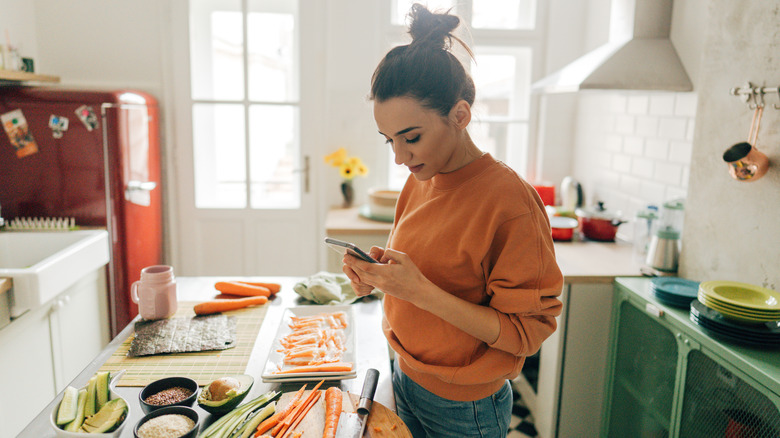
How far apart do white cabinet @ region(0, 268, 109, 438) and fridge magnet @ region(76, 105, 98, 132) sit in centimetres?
69

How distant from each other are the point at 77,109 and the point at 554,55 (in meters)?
2.67

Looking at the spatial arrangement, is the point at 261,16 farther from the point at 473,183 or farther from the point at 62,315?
the point at 473,183

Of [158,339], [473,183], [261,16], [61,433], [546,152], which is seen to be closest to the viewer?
[61,433]

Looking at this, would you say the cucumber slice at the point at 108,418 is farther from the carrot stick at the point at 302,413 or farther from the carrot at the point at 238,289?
the carrot at the point at 238,289

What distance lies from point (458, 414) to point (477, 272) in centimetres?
32

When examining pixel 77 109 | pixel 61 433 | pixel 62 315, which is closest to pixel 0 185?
pixel 77 109

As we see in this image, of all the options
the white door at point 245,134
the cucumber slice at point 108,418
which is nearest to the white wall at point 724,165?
the cucumber slice at point 108,418

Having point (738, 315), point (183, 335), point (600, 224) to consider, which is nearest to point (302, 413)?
point (183, 335)

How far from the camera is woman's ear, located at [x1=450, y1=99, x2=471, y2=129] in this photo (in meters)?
1.00

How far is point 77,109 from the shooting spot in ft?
8.17

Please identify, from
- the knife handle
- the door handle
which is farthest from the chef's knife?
the door handle

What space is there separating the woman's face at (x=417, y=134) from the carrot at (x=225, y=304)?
→ 76cm

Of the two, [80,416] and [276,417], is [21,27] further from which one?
[276,417]

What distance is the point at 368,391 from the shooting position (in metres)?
1.05
